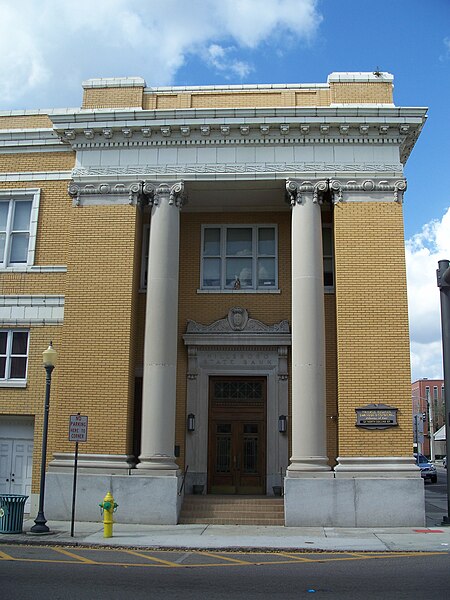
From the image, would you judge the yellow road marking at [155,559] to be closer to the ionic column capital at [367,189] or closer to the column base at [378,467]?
the column base at [378,467]

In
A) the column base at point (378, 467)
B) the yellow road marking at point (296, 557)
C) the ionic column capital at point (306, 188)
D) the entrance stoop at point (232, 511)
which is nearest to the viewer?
the yellow road marking at point (296, 557)

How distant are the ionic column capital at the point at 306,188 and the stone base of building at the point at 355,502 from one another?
301 inches

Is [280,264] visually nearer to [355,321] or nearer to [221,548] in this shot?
[355,321]

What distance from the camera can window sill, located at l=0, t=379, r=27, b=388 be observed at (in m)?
20.0

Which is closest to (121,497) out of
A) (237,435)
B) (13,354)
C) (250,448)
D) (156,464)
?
(156,464)

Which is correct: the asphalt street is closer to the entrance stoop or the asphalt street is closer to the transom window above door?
the entrance stoop

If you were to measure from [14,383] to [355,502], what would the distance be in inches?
398

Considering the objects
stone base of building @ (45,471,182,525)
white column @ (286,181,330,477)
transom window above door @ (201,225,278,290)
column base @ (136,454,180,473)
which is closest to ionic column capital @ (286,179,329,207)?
white column @ (286,181,330,477)

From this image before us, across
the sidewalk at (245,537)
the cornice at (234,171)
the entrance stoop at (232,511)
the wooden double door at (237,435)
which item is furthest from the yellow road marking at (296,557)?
the cornice at (234,171)

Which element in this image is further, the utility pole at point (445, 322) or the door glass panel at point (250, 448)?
the door glass panel at point (250, 448)

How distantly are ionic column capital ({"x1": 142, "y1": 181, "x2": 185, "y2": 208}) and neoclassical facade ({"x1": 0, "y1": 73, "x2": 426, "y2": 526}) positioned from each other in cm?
6

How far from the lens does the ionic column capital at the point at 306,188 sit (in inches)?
767

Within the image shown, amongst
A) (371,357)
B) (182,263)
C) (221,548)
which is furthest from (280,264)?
(221,548)

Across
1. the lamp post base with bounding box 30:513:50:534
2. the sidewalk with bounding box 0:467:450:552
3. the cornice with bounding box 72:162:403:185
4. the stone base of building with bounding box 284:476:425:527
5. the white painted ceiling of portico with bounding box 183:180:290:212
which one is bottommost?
the sidewalk with bounding box 0:467:450:552
